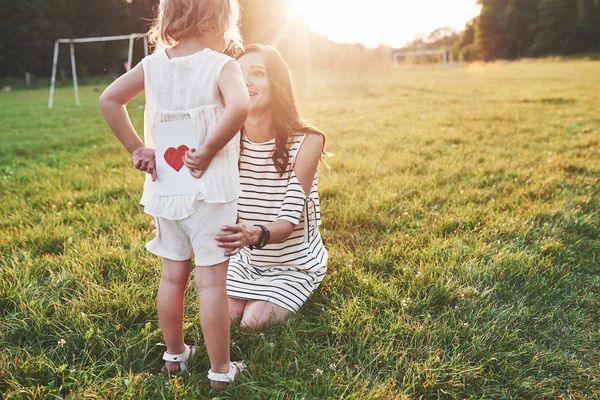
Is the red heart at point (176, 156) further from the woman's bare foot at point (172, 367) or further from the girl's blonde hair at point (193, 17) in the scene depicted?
the woman's bare foot at point (172, 367)

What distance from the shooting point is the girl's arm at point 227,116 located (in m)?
1.60

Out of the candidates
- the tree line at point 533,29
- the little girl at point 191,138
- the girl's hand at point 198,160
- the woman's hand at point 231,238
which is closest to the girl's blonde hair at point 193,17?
the little girl at point 191,138

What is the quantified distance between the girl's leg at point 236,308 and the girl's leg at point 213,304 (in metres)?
0.66

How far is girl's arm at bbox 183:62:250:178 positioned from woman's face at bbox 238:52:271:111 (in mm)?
843

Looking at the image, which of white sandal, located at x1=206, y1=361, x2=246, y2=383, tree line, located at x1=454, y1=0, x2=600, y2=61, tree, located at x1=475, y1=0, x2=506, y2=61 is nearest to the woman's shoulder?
white sandal, located at x1=206, y1=361, x2=246, y2=383

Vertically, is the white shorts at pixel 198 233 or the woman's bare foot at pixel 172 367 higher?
the white shorts at pixel 198 233

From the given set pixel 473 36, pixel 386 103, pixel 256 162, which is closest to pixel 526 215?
pixel 256 162

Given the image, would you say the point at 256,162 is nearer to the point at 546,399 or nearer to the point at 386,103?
the point at 546,399

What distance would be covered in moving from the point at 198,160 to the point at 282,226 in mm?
764

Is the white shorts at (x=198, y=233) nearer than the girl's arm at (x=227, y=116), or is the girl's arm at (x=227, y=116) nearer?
the girl's arm at (x=227, y=116)

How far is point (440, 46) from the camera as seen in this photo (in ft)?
242

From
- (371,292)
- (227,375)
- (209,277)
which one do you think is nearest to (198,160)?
(209,277)

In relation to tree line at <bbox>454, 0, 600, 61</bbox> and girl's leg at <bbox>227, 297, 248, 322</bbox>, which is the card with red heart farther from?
tree line at <bbox>454, 0, 600, 61</bbox>

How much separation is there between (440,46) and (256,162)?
7829 centimetres
